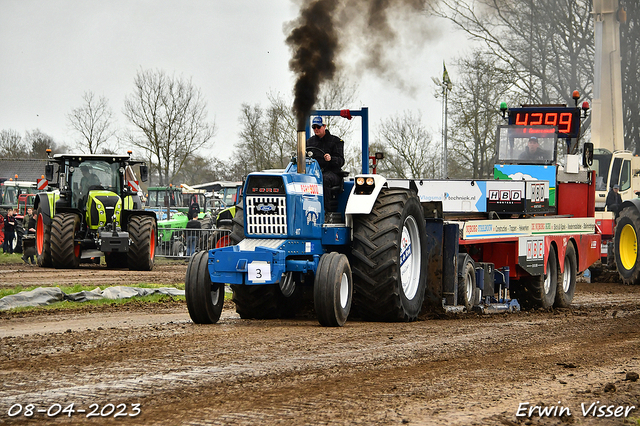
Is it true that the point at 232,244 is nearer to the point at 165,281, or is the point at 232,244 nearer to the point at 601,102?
the point at 165,281

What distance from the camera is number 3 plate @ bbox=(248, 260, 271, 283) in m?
8.55

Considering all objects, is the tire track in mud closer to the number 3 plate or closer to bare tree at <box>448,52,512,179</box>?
the number 3 plate

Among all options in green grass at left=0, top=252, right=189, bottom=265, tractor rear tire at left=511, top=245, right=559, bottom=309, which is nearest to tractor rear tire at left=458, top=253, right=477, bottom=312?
tractor rear tire at left=511, top=245, right=559, bottom=309

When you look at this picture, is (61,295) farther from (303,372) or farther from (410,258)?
(303,372)

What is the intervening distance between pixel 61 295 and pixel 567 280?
8.35 m

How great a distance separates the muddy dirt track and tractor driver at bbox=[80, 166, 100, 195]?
10387 mm

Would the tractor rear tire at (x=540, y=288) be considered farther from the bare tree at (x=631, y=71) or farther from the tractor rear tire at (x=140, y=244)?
the bare tree at (x=631, y=71)

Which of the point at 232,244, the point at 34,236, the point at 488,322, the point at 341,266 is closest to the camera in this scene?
the point at 341,266

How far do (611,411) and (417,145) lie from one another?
39.7 meters

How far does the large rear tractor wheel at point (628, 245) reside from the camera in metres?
18.1

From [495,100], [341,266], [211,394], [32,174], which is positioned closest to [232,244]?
[341,266]

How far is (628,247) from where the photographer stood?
18.3 meters

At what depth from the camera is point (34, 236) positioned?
22203 millimetres

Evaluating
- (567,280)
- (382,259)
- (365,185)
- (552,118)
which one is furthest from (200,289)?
(552,118)
